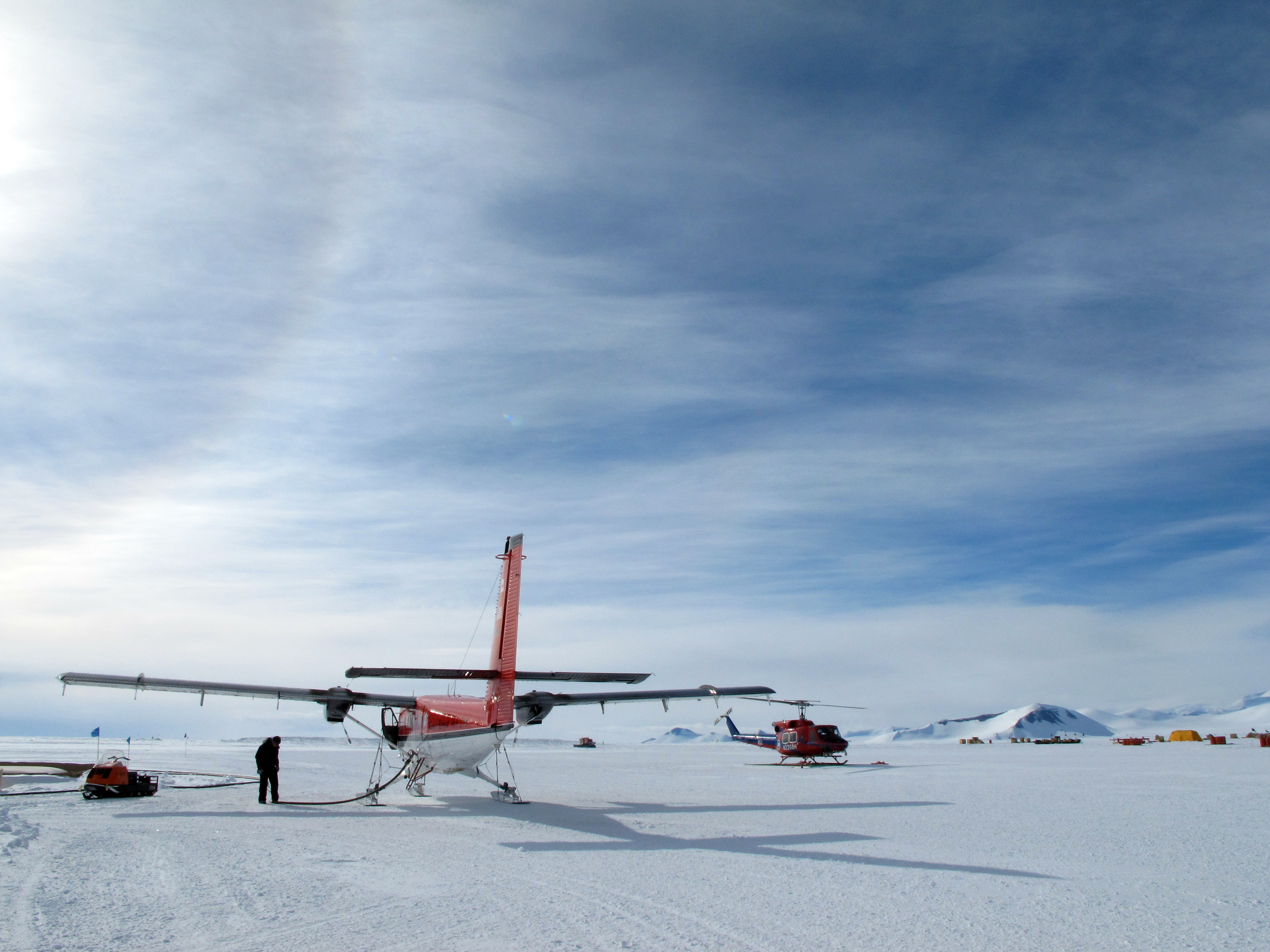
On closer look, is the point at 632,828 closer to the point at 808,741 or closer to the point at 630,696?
the point at 630,696

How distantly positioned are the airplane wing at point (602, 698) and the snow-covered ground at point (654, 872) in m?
2.48

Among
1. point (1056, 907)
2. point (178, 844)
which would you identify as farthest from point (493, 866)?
point (1056, 907)

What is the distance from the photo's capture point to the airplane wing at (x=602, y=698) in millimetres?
21719

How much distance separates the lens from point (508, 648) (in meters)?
18.4

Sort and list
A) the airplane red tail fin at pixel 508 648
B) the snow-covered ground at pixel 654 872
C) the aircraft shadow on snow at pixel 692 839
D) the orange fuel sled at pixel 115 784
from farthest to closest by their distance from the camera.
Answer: the orange fuel sled at pixel 115 784, the airplane red tail fin at pixel 508 648, the aircraft shadow on snow at pixel 692 839, the snow-covered ground at pixel 654 872

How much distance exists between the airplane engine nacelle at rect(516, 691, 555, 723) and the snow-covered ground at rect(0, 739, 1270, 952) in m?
2.27

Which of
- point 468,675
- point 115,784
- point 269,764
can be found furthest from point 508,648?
point 115,784

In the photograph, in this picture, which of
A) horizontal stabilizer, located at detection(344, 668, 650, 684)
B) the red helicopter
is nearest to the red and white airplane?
horizontal stabilizer, located at detection(344, 668, 650, 684)

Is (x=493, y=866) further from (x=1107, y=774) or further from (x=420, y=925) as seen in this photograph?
(x=1107, y=774)

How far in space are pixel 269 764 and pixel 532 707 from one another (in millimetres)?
7057

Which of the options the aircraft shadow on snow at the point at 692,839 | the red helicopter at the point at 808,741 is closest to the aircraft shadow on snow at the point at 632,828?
the aircraft shadow on snow at the point at 692,839

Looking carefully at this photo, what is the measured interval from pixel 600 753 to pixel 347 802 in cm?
5033

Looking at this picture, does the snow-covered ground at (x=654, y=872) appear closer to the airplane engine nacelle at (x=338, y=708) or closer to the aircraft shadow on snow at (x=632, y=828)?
the aircraft shadow on snow at (x=632, y=828)

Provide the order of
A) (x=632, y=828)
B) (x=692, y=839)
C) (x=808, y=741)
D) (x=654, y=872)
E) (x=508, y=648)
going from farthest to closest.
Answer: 1. (x=808, y=741)
2. (x=508, y=648)
3. (x=632, y=828)
4. (x=692, y=839)
5. (x=654, y=872)
